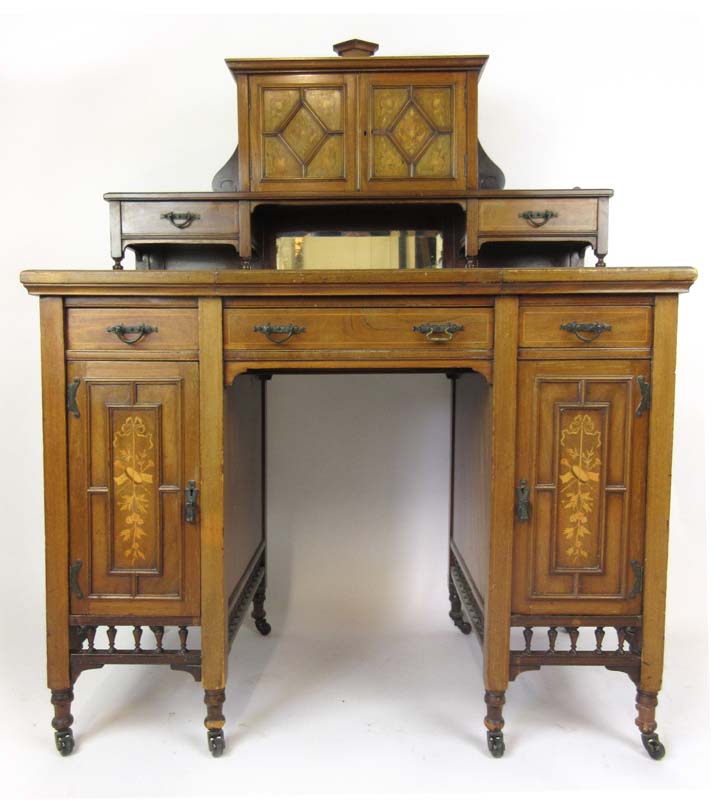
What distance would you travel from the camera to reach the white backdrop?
2.63 m

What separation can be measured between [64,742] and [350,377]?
5.86ft

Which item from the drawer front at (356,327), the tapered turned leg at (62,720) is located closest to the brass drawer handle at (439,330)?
the drawer front at (356,327)

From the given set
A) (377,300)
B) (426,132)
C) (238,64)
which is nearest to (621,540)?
(377,300)

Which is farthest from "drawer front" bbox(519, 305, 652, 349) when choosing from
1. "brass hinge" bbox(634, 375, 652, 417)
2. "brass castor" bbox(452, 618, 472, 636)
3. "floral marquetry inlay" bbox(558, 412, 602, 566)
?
"brass castor" bbox(452, 618, 472, 636)

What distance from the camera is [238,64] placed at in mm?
2088

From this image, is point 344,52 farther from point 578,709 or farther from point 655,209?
point 578,709

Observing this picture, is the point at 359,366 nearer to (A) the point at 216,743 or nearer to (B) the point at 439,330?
(B) the point at 439,330

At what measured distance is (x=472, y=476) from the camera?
2264 millimetres

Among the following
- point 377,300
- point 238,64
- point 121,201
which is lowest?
point 377,300

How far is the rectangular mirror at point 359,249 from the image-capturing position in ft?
7.73

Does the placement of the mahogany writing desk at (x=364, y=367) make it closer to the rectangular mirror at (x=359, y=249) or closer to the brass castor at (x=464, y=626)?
the rectangular mirror at (x=359, y=249)

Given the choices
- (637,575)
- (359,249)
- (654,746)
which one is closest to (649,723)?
(654,746)

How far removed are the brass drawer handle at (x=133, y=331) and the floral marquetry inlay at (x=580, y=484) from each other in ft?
4.19

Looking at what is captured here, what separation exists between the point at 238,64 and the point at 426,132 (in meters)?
0.69
